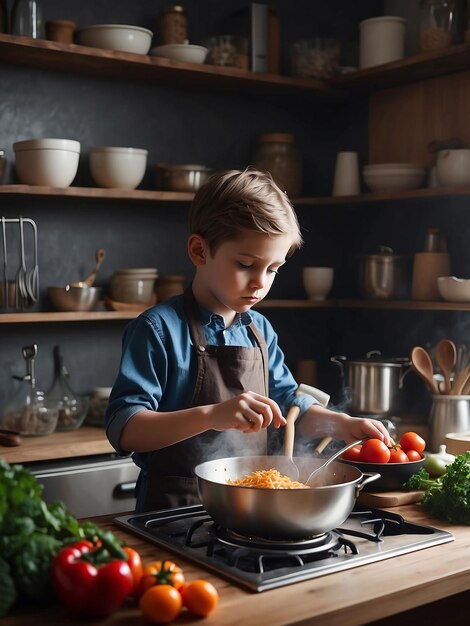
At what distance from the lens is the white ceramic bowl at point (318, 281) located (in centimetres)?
383

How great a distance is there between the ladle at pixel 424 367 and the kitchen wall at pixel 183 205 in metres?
0.41

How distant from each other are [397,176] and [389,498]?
1.89 m

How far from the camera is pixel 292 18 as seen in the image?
3.95 metres

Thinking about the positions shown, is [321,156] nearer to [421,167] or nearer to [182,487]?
[421,167]

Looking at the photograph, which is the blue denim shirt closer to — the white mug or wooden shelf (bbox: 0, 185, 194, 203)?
wooden shelf (bbox: 0, 185, 194, 203)

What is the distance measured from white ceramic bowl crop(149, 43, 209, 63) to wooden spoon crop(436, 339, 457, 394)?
1.47 meters

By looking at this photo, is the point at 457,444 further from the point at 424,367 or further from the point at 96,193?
the point at 96,193

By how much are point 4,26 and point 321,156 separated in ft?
5.31

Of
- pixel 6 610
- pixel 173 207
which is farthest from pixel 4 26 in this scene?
pixel 6 610

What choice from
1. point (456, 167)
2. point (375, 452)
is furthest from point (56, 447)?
point (456, 167)

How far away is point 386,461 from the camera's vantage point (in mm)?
2004

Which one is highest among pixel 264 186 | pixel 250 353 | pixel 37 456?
pixel 264 186

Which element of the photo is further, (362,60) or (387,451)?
(362,60)

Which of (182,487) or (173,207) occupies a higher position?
(173,207)
